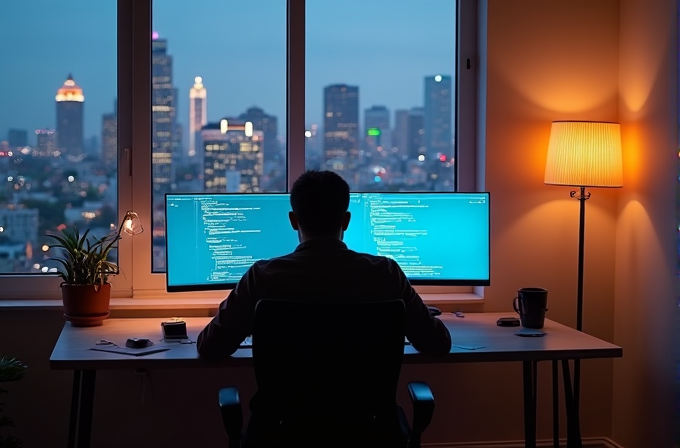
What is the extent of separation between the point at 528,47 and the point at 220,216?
1584mm

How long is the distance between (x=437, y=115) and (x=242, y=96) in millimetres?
892

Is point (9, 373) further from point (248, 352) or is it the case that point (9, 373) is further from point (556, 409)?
point (556, 409)

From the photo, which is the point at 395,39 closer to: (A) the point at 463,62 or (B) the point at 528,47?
(A) the point at 463,62

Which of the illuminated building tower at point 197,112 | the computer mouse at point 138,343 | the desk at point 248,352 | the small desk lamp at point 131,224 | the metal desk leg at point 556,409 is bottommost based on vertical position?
the metal desk leg at point 556,409

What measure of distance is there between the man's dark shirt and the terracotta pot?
965mm

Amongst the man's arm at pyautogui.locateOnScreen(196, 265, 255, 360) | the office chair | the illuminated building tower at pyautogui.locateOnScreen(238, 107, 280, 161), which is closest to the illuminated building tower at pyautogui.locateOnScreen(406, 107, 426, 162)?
the illuminated building tower at pyautogui.locateOnScreen(238, 107, 280, 161)

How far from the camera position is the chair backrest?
81.2 inches

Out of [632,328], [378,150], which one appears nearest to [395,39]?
[378,150]

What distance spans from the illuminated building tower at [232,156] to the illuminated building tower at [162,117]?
15 centimetres

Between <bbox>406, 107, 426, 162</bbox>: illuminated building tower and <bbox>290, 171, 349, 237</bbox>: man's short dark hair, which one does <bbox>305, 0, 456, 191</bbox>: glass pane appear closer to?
<bbox>406, 107, 426, 162</bbox>: illuminated building tower

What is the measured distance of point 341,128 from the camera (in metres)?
3.83

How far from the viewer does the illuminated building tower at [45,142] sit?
3617mm

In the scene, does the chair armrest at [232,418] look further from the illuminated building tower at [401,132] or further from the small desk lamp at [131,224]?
the illuminated building tower at [401,132]

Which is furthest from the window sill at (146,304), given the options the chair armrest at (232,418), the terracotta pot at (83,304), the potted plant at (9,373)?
the chair armrest at (232,418)
